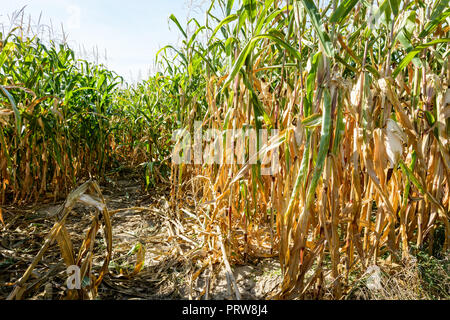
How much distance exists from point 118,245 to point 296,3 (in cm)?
127

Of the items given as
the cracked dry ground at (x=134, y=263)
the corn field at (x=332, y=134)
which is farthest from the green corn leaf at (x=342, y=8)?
the cracked dry ground at (x=134, y=263)

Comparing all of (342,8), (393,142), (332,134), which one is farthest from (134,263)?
(342,8)

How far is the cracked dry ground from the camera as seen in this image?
1.07 m

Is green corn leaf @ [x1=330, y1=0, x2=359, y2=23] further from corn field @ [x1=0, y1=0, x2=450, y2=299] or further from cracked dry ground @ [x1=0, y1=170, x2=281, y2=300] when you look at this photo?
cracked dry ground @ [x1=0, y1=170, x2=281, y2=300]

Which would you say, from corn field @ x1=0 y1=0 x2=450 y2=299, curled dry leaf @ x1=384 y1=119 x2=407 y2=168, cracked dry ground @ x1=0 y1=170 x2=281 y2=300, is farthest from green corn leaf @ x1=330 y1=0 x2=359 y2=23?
cracked dry ground @ x1=0 y1=170 x2=281 y2=300

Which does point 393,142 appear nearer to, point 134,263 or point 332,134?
point 332,134

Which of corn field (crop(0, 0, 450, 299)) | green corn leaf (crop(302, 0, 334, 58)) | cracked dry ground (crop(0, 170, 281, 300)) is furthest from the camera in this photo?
cracked dry ground (crop(0, 170, 281, 300))

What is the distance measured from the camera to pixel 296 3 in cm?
80

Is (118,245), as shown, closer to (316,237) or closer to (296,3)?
(316,237)

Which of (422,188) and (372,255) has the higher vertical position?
(422,188)

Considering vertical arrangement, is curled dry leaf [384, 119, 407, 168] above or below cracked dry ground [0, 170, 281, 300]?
above

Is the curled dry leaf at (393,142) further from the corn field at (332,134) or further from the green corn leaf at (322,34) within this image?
the green corn leaf at (322,34)
